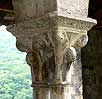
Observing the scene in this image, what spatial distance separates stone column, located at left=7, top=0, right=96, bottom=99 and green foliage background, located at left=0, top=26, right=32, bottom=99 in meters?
20.4

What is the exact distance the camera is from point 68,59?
2961 millimetres

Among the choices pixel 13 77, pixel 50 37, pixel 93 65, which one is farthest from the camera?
pixel 13 77

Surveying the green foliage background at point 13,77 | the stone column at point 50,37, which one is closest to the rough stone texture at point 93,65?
the stone column at point 50,37

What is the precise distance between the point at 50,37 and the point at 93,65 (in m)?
5.55

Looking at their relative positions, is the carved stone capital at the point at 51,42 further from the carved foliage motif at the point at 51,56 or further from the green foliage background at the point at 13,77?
the green foliage background at the point at 13,77

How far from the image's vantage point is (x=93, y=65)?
326 inches

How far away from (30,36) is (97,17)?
493 cm

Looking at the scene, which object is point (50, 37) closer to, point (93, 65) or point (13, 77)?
point (93, 65)

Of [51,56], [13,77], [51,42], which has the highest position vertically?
[51,42]

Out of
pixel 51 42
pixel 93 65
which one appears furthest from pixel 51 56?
pixel 93 65

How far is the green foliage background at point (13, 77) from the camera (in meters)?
23.6

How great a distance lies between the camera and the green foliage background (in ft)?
77.5

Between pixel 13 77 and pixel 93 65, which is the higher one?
pixel 93 65

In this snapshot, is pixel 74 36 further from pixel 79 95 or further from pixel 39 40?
pixel 79 95
